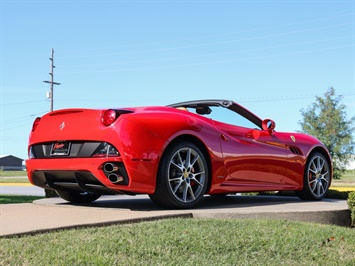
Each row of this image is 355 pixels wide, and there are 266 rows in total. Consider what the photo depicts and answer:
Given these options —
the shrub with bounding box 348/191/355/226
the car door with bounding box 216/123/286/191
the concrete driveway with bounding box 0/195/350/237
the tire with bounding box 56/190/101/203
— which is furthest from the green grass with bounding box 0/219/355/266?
the tire with bounding box 56/190/101/203

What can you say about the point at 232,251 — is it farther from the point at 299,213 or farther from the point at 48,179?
the point at 48,179

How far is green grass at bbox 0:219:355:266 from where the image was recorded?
3.44 m

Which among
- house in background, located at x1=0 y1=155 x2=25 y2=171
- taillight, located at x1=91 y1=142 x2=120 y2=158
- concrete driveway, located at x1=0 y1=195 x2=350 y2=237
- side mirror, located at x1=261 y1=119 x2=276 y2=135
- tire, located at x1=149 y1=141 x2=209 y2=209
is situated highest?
side mirror, located at x1=261 y1=119 x2=276 y2=135

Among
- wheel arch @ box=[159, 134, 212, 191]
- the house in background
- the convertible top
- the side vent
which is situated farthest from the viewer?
the house in background

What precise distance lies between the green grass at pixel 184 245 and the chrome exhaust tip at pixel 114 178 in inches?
Answer: 28.9

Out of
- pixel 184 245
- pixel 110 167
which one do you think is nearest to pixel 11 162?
pixel 110 167

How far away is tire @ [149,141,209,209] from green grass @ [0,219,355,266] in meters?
0.65

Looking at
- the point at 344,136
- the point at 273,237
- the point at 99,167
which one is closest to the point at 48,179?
the point at 99,167

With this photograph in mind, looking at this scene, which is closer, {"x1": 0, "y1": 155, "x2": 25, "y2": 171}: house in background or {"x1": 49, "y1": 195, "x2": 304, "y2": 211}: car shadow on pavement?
{"x1": 49, "y1": 195, "x2": 304, "y2": 211}: car shadow on pavement

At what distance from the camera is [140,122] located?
16.8 feet

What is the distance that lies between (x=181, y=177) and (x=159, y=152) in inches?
17.6

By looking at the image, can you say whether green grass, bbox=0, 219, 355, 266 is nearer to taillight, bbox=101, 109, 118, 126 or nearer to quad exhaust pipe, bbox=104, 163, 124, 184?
quad exhaust pipe, bbox=104, 163, 124, 184

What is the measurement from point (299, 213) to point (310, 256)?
1.64m

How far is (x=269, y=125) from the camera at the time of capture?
6859 millimetres
